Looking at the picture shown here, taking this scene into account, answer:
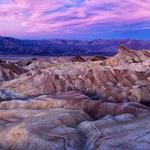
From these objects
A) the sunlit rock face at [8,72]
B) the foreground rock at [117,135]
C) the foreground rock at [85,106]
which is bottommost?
the sunlit rock face at [8,72]

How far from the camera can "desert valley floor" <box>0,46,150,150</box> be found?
62.0 ft

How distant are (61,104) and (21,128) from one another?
7.61m

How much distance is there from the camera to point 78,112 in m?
24.5

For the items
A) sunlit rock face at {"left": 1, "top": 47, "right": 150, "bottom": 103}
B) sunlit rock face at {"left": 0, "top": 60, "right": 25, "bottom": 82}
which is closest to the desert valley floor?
sunlit rock face at {"left": 1, "top": 47, "right": 150, "bottom": 103}

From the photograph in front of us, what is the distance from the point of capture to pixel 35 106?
29.0 meters

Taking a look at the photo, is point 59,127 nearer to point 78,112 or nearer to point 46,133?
point 46,133

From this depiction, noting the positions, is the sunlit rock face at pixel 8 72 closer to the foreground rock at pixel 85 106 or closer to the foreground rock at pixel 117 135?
the foreground rock at pixel 85 106

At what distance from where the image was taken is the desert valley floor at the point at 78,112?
1891 cm

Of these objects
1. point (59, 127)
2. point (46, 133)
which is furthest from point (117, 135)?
point (59, 127)

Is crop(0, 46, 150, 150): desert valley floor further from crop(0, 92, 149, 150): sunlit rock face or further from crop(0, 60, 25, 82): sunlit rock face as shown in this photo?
crop(0, 60, 25, 82): sunlit rock face

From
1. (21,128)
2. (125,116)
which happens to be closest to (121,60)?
(125,116)

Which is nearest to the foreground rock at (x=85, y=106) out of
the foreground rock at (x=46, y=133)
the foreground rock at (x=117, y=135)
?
the foreground rock at (x=46, y=133)

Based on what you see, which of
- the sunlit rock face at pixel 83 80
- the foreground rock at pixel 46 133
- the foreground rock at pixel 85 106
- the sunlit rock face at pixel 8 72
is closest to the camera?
the foreground rock at pixel 46 133

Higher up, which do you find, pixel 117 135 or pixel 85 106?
pixel 117 135
